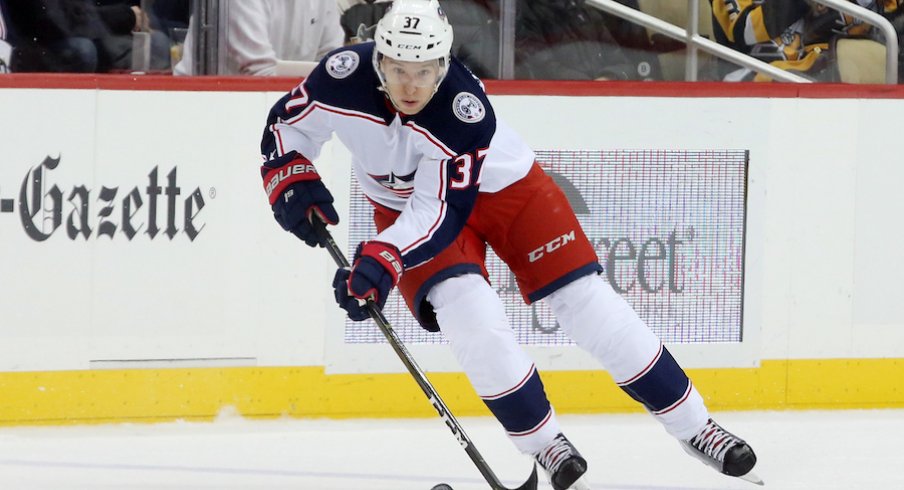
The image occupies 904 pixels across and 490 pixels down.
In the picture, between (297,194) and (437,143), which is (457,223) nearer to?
(437,143)

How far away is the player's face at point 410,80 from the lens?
2806mm

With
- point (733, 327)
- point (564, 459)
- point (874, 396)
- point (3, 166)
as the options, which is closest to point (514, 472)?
point (564, 459)

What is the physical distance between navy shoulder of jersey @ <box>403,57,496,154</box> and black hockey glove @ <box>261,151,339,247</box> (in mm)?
287

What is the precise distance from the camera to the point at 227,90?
A: 3.91 metres

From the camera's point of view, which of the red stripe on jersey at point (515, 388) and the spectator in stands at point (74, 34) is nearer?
the red stripe on jersey at point (515, 388)

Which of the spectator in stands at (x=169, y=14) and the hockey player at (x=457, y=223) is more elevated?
the spectator in stands at (x=169, y=14)

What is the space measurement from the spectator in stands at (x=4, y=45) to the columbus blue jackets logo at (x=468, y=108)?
1546 millimetres

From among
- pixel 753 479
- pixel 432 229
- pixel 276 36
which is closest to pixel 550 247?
pixel 432 229

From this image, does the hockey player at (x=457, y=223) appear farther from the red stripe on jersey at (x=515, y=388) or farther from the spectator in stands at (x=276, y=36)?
the spectator in stands at (x=276, y=36)

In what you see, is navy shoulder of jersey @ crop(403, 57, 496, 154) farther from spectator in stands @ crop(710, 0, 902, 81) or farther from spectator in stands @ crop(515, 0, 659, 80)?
spectator in stands @ crop(710, 0, 902, 81)

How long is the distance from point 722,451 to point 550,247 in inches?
23.1

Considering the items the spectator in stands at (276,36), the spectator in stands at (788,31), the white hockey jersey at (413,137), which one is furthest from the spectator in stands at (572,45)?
the white hockey jersey at (413,137)

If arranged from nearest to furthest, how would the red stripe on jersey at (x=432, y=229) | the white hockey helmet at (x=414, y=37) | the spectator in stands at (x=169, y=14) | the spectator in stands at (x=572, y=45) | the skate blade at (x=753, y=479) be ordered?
the white hockey helmet at (x=414, y=37), the red stripe on jersey at (x=432, y=229), the skate blade at (x=753, y=479), the spectator in stands at (x=169, y=14), the spectator in stands at (x=572, y=45)

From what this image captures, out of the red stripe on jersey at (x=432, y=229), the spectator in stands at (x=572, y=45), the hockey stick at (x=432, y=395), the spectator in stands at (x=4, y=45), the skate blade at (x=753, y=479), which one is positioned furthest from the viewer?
the spectator in stands at (x=572, y=45)
